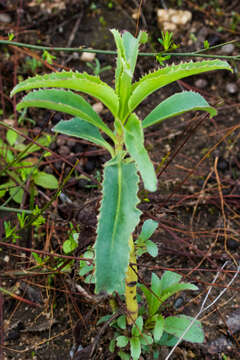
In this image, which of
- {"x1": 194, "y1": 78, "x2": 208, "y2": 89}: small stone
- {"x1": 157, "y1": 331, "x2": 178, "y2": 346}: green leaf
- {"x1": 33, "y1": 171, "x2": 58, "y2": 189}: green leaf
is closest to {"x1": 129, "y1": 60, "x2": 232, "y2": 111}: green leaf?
{"x1": 157, "y1": 331, "x2": 178, "y2": 346}: green leaf

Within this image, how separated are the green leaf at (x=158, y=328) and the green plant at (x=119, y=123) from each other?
1.54 feet

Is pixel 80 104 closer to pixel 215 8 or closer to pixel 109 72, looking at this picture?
pixel 109 72

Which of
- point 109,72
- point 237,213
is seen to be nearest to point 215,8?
point 109,72

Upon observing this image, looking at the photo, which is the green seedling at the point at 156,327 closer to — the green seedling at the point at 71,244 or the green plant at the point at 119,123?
the green seedling at the point at 71,244

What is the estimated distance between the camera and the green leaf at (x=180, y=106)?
1.14 m

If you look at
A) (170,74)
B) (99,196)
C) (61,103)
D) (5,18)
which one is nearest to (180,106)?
(170,74)

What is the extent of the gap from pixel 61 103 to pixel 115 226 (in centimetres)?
38

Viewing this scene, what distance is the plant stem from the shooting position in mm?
1368

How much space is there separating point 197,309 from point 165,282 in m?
0.38

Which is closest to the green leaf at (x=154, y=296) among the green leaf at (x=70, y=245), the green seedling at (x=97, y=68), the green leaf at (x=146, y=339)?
the green leaf at (x=146, y=339)

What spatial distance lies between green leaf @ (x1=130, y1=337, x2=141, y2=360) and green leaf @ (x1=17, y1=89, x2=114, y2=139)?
85 centimetres

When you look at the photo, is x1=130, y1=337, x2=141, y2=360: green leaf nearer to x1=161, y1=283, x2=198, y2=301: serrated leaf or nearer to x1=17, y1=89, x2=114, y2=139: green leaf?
x1=161, y1=283, x2=198, y2=301: serrated leaf

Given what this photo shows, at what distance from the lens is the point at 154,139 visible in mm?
2477

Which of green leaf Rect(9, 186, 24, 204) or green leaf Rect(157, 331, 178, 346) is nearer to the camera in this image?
green leaf Rect(157, 331, 178, 346)
